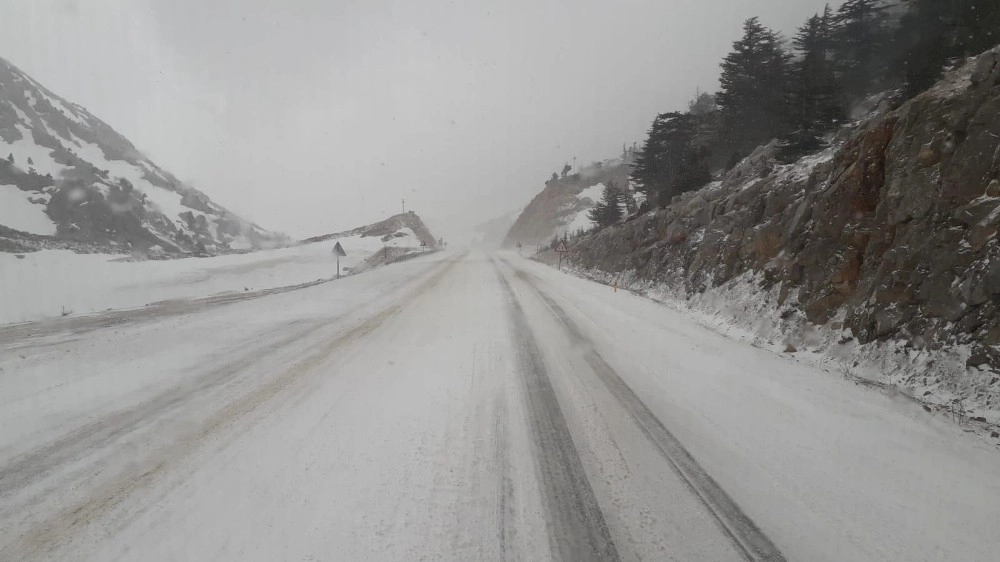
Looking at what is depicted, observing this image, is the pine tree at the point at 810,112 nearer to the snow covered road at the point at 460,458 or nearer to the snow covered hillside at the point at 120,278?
the snow covered road at the point at 460,458

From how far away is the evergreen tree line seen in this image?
14.1m

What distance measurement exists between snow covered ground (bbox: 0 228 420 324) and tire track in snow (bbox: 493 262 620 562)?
46.9 feet

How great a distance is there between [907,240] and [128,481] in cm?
1010

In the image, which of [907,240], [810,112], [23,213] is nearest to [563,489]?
[907,240]

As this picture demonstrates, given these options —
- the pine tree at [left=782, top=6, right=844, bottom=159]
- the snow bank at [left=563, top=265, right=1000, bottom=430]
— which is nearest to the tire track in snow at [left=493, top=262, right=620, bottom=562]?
the snow bank at [left=563, top=265, right=1000, bottom=430]

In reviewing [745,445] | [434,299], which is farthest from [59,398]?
[434,299]

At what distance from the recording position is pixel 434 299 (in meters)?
11.7

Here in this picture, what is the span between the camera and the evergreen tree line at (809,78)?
557 inches

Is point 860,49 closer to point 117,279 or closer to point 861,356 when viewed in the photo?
point 861,356

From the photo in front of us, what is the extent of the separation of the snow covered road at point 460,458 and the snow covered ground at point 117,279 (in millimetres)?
10779

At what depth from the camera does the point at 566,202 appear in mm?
75250

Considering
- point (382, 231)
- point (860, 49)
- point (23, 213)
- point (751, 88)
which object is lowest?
point (382, 231)

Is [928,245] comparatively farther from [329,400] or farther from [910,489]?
[329,400]

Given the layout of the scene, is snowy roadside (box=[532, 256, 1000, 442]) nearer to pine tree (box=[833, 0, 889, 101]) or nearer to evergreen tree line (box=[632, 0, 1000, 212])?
evergreen tree line (box=[632, 0, 1000, 212])
